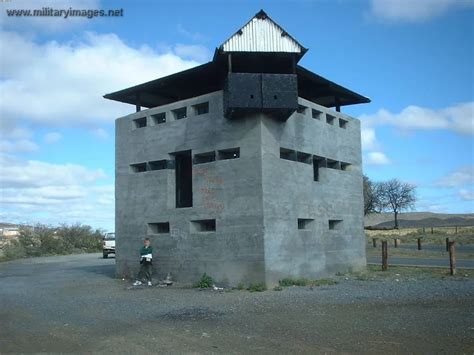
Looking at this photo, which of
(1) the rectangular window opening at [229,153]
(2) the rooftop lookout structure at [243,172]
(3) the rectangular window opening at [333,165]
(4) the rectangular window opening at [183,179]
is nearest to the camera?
(2) the rooftop lookout structure at [243,172]

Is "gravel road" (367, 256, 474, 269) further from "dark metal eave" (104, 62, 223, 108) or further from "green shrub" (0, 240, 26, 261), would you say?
"green shrub" (0, 240, 26, 261)

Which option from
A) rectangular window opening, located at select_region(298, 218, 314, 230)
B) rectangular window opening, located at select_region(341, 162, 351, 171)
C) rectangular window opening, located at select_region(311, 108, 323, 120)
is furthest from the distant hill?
rectangular window opening, located at select_region(298, 218, 314, 230)

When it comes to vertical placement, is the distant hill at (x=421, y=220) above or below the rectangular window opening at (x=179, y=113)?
below

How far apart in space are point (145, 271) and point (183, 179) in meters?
3.43

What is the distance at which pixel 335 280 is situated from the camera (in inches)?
656

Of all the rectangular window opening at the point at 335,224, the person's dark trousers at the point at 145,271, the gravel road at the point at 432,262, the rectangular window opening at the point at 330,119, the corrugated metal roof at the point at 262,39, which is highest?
the corrugated metal roof at the point at 262,39

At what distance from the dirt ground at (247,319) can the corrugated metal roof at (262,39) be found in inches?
286

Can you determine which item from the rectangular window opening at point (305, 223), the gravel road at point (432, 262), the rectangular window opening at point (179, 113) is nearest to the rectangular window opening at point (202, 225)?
the rectangular window opening at point (305, 223)

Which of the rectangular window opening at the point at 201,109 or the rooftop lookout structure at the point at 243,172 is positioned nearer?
the rooftop lookout structure at the point at 243,172

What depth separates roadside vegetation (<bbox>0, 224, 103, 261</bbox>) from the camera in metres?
40.9

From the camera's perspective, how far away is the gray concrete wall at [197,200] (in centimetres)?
1505

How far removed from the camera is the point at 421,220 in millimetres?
100188

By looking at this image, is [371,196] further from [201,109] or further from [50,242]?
[201,109]

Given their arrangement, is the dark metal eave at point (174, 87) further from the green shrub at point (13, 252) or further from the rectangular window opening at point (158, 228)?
the green shrub at point (13, 252)
